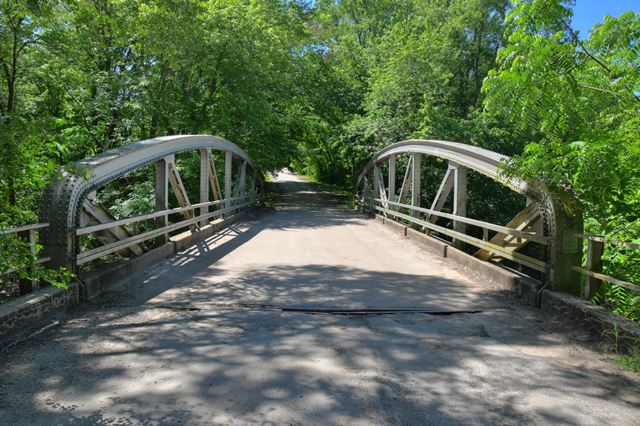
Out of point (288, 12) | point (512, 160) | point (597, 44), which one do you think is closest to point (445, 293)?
point (512, 160)

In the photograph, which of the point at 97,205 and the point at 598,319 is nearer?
the point at 598,319

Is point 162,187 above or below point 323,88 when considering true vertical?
below

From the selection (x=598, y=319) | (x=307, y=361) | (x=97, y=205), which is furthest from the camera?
(x=97, y=205)

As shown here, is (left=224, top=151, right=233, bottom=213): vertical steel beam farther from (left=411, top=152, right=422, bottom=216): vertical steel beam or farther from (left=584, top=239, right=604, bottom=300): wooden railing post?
(left=584, top=239, right=604, bottom=300): wooden railing post

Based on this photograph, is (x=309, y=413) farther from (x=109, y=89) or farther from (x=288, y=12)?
(x=288, y=12)

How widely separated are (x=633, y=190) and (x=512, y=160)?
4.20 feet

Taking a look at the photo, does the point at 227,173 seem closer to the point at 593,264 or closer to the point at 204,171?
the point at 204,171

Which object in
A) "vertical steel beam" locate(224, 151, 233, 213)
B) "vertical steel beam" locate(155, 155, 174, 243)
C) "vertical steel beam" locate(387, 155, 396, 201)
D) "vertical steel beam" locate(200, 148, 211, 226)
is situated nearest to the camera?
"vertical steel beam" locate(155, 155, 174, 243)

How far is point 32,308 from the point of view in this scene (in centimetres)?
453

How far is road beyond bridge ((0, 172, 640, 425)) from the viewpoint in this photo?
3016 mm

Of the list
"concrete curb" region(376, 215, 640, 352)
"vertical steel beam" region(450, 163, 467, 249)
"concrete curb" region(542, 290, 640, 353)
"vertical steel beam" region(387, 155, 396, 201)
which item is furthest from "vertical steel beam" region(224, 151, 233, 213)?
"concrete curb" region(542, 290, 640, 353)

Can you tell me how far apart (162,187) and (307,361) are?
19.1 ft

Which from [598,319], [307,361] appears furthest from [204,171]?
[598,319]

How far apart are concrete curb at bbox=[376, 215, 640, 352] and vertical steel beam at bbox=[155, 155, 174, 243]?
532cm
